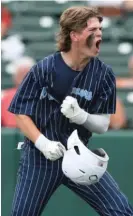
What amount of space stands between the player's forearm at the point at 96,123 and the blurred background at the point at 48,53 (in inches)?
58.7

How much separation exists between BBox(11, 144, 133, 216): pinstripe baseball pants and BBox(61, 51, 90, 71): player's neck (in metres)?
0.55

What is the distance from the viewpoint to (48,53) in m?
8.50

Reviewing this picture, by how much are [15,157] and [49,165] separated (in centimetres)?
166

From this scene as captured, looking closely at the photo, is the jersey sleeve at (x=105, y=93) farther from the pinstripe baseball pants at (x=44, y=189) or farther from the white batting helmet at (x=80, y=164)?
the pinstripe baseball pants at (x=44, y=189)

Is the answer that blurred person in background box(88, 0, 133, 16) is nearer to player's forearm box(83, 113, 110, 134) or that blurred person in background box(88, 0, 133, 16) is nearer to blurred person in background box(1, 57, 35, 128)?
blurred person in background box(1, 57, 35, 128)

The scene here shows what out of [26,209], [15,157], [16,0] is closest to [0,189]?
[15,157]

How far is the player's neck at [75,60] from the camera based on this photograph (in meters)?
3.94

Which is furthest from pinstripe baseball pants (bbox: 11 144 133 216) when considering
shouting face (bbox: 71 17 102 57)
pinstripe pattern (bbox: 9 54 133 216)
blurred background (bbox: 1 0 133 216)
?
blurred background (bbox: 1 0 133 216)

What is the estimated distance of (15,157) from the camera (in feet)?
18.3

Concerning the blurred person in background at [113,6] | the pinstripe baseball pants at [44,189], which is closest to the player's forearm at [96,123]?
the pinstripe baseball pants at [44,189]

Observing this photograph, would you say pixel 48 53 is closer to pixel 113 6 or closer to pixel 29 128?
pixel 113 6

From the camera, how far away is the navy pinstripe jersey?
154 inches

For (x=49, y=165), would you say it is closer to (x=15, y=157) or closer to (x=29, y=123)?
(x=29, y=123)

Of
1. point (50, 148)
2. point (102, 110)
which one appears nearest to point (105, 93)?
point (102, 110)
